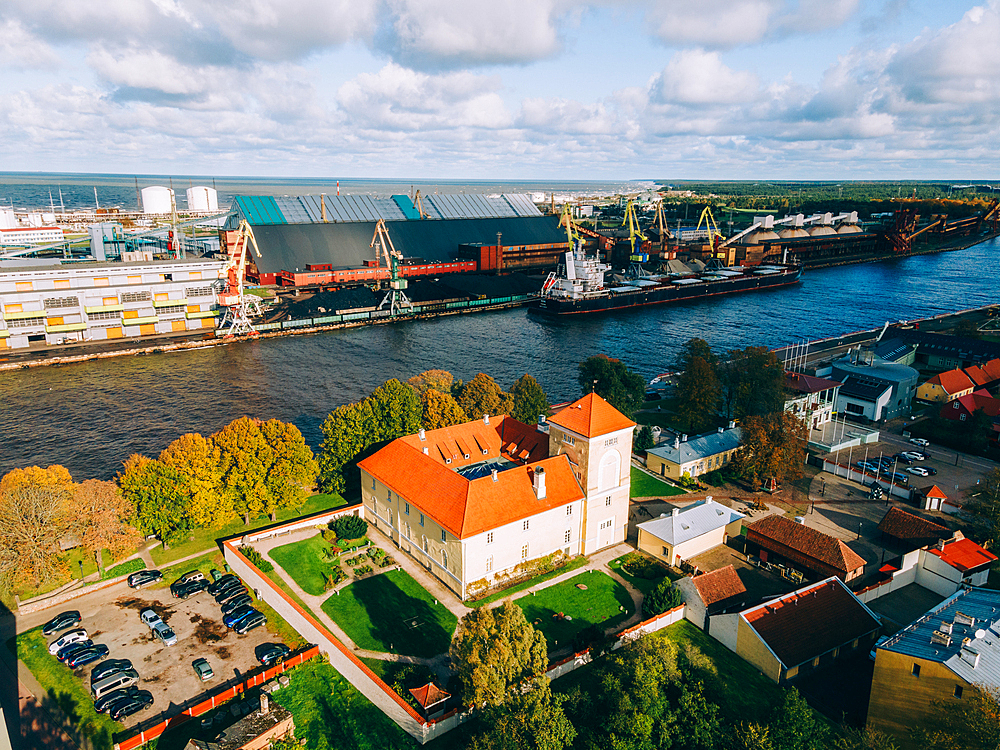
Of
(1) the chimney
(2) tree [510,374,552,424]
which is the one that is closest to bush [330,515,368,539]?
(1) the chimney

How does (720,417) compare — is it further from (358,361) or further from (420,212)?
(420,212)

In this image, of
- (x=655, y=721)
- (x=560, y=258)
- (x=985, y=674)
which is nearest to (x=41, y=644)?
(x=655, y=721)

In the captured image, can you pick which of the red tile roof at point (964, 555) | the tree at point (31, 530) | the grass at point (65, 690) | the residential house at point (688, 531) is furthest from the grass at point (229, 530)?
the red tile roof at point (964, 555)

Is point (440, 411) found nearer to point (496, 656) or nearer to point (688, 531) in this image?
point (688, 531)

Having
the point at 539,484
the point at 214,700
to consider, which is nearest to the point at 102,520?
the point at 214,700

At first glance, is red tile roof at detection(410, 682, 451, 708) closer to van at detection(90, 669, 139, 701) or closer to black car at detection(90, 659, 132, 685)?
van at detection(90, 669, 139, 701)
